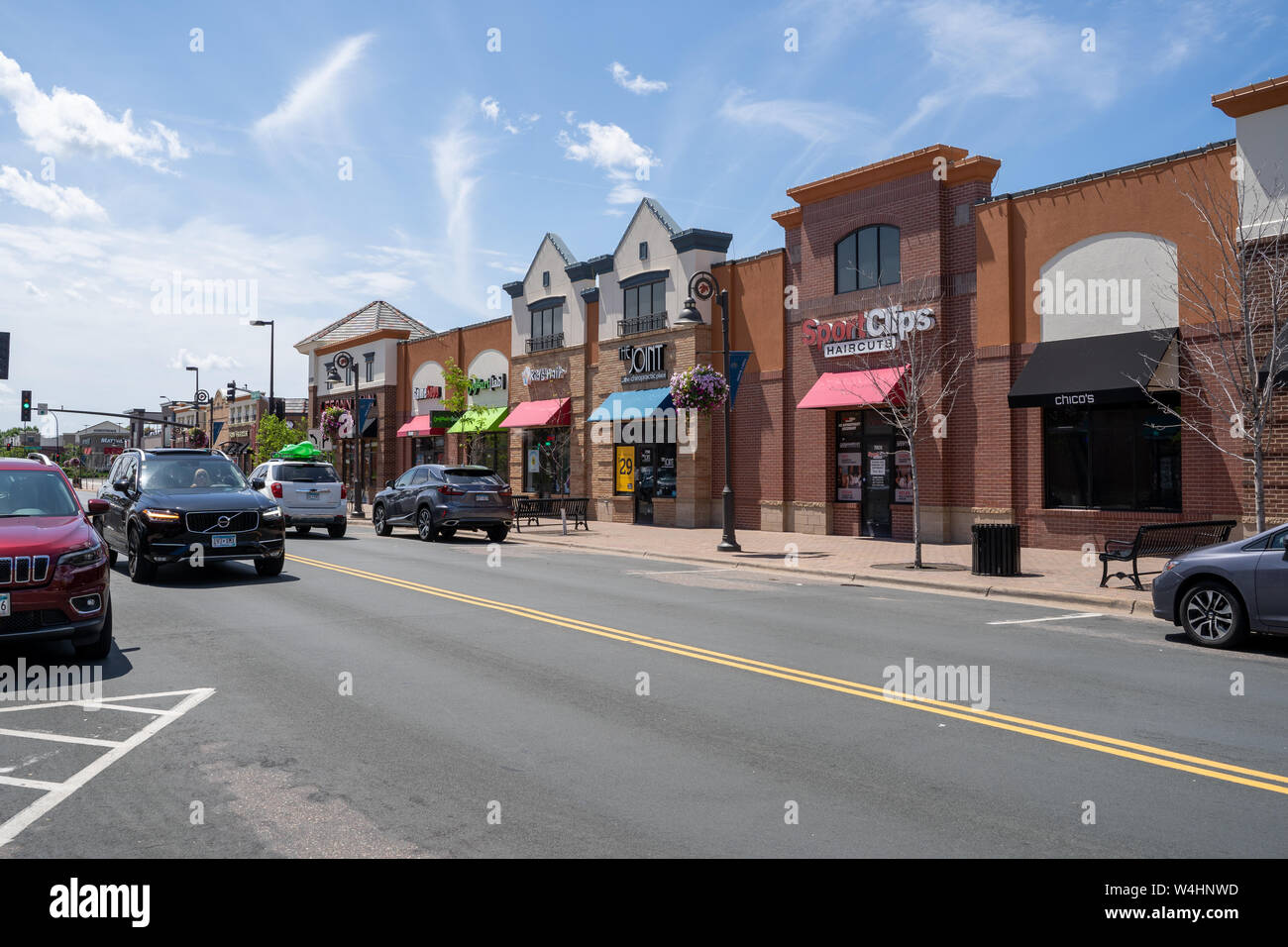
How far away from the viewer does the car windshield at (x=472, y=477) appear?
23.1 meters

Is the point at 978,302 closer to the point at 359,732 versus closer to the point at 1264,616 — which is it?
the point at 1264,616

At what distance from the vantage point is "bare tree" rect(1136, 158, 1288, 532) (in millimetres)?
15184

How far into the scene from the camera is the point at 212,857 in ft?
13.7

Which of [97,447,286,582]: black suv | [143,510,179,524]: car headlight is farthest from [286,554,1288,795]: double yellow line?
[143,510,179,524]: car headlight

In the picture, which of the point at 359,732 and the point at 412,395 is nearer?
the point at 359,732

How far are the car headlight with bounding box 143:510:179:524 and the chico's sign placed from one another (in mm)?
14593

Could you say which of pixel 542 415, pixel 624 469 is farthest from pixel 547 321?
pixel 624 469

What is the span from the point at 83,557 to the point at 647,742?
5191 millimetres

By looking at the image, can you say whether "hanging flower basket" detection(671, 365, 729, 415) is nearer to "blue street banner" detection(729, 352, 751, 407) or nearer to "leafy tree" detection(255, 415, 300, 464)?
"blue street banner" detection(729, 352, 751, 407)

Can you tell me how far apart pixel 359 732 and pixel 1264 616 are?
864 cm

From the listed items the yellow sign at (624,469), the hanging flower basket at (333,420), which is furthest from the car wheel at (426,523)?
the hanging flower basket at (333,420)

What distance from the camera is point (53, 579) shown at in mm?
7758

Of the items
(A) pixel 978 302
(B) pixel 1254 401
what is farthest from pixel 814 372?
(B) pixel 1254 401
